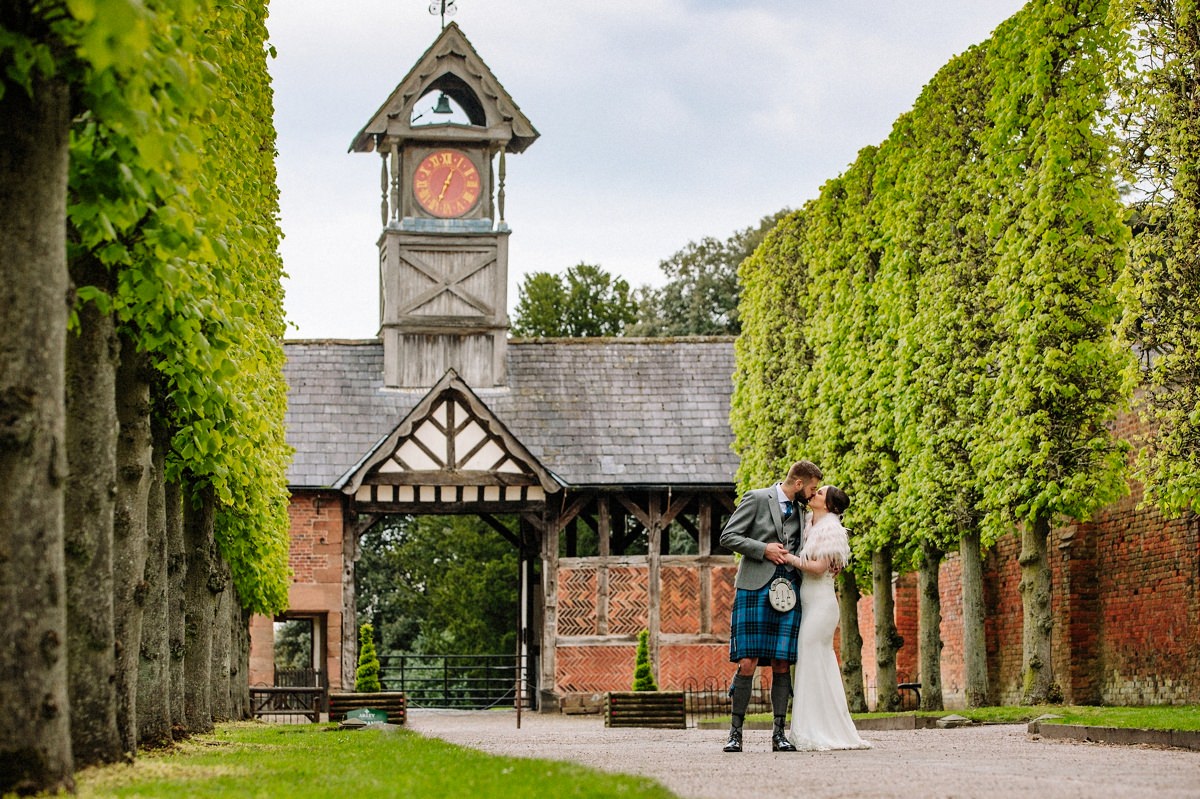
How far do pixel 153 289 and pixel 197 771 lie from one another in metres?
2.91

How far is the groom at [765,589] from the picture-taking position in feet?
39.0

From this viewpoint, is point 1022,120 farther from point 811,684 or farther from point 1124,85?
point 811,684

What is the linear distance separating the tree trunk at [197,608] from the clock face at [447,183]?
1954 cm

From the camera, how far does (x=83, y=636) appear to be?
30.2 ft

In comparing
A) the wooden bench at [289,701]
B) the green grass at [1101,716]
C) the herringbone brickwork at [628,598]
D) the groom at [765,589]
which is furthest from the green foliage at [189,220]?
the herringbone brickwork at [628,598]

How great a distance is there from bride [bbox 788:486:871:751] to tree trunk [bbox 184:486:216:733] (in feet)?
23.6

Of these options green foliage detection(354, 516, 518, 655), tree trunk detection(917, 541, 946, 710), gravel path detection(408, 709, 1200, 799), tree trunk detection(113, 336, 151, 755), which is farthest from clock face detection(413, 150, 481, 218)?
tree trunk detection(113, 336, 151, 755)

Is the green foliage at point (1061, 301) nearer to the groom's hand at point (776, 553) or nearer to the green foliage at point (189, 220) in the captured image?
the groom's hand at point (776, 553)

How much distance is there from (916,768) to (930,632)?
12.1 metres

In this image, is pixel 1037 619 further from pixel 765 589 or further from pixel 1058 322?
pixel 765 589

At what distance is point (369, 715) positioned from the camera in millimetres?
22188

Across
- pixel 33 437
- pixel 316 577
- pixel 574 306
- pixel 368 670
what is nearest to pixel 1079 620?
pixel 368 670

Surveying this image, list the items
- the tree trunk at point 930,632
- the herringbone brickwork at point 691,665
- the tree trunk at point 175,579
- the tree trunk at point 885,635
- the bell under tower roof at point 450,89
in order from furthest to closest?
the bell under tower roof at point 450,89, the herringbone brickwork at point 691,665, the tree trunk at point 885,635, the tree trunk at point 930,632, the tree trunk at point 175,579

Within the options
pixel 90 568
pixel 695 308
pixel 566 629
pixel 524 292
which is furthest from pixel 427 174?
pixel 90 568
